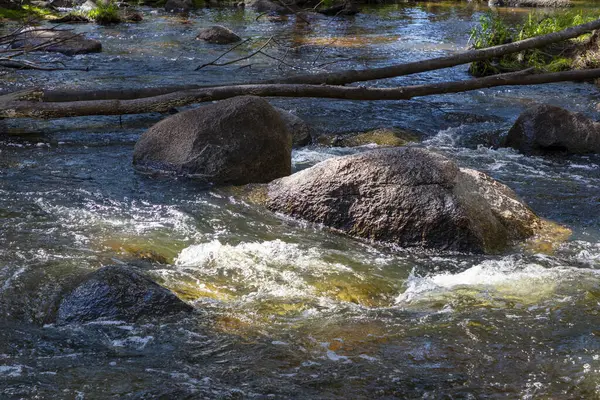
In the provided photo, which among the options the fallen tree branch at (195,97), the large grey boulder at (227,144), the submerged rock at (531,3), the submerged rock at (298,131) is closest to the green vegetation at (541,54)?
the fallen tree branch at (195,97)

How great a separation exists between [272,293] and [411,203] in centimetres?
166

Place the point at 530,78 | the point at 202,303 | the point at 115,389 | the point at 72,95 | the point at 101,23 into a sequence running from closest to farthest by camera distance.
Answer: the point at 115,389, the point at 202,303, the point at 72,95, the point at 530,78, the point at 101,23

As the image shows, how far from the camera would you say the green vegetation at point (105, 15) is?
20.8m

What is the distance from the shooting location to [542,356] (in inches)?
172

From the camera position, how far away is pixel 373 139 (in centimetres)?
971

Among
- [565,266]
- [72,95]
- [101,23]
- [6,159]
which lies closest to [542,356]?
[565,266]

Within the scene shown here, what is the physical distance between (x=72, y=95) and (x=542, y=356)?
23.1 ft

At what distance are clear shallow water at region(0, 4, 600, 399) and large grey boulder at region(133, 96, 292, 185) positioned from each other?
0.27 meters

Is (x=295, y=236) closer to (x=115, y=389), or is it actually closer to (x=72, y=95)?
(x=115, y=389)

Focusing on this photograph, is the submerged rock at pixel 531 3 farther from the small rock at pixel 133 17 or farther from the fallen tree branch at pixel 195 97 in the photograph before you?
the fallen tree branch at pixel 195 97

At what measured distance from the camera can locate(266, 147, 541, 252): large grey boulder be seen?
6168 mm

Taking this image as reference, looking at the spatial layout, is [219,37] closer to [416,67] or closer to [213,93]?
[416,67]

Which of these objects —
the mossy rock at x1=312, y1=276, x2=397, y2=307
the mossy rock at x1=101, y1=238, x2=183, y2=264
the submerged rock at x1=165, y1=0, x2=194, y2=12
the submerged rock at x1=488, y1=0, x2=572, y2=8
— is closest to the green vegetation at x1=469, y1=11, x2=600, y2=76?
the mossy rock at x1=312, y1=276, x2=397, y2=307

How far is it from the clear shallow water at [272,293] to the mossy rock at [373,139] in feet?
1.26
